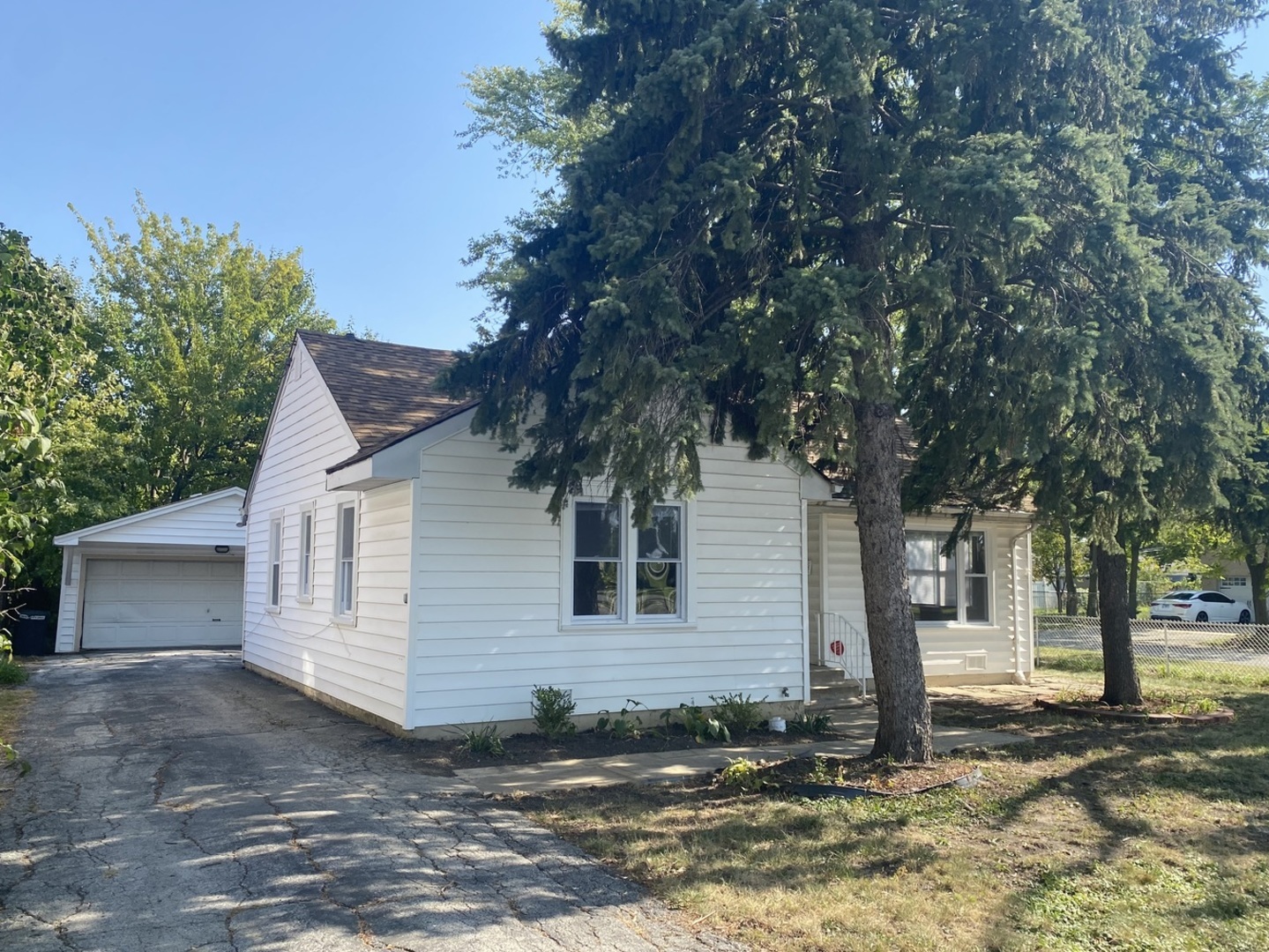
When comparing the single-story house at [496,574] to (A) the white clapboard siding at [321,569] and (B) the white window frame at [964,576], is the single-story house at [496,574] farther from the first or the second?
(B) the white window frame at [964,576]

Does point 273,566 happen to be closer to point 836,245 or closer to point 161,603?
point 161,603

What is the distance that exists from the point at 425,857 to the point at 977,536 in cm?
1287

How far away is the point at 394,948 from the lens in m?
4.59

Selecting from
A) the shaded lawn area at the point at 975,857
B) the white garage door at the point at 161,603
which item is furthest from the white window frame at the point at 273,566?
the shaded lawn area at the point at 975,857

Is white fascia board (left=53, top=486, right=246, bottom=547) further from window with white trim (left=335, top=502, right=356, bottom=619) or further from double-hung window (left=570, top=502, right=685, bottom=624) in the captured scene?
double-hung window (left=570, top=502, right=685, bottom=624)

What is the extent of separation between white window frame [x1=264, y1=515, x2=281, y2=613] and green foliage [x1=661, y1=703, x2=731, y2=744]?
8.26 meters

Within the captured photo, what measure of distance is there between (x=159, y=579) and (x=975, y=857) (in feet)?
71.8

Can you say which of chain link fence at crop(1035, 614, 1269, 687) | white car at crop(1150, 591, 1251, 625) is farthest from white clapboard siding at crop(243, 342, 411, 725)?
white car at crop(1150, 591, 1251, 625)

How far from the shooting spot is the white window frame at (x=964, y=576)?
52.6 ft

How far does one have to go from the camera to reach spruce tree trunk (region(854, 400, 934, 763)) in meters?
8.59

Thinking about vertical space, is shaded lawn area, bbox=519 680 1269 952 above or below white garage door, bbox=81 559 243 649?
below

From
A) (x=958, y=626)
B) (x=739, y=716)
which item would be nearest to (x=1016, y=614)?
(x=958, y=626)

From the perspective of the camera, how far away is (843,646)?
14.6 metres

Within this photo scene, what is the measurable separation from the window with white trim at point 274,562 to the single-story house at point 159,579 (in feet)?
22.3
